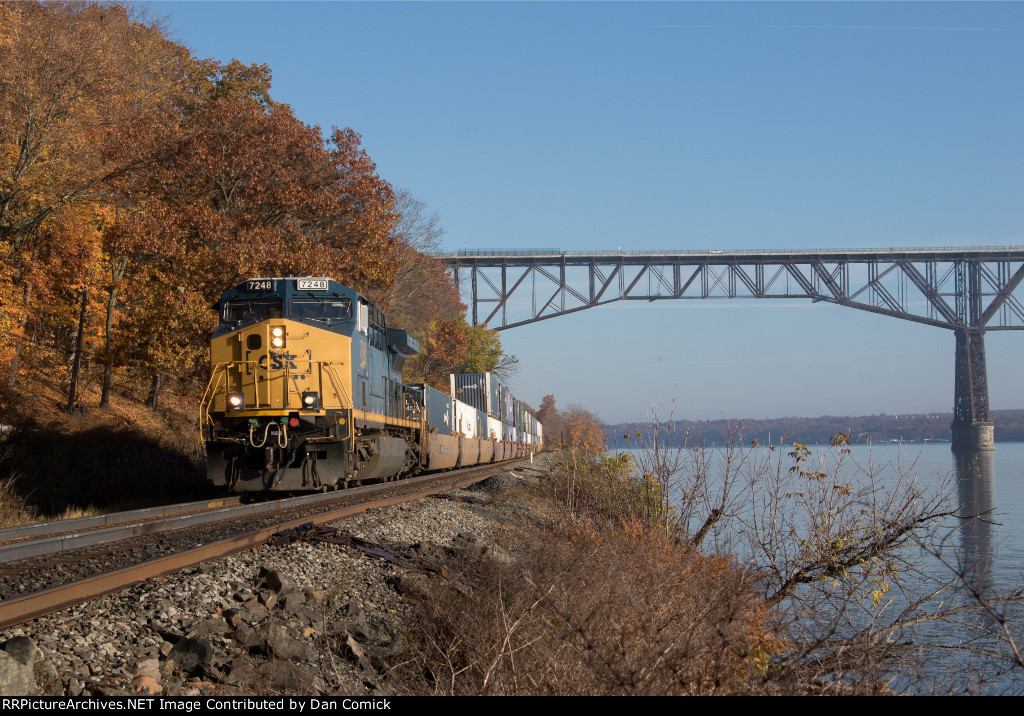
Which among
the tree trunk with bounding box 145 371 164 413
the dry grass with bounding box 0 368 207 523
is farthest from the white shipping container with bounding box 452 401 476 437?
the tree trunk with bounding box 145 371 164 413

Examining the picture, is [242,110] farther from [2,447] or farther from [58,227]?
[2,447]

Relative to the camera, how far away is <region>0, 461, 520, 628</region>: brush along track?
192 inches

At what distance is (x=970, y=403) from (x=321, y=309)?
53747mm

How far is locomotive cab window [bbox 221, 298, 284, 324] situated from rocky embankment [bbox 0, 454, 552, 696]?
6.97 m

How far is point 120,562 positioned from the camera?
692cm

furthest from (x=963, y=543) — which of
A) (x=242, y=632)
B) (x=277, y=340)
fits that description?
(x=242, y=632)

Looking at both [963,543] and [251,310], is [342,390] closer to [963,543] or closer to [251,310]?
[251,310]

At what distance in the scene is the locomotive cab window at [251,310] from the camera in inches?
524

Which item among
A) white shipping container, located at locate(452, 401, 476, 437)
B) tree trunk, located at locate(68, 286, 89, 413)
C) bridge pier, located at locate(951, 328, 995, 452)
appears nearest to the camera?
tree trunk, located at locate(68, 286, 89, 413)

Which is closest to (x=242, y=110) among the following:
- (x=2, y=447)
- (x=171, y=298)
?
(x=171, y=298)

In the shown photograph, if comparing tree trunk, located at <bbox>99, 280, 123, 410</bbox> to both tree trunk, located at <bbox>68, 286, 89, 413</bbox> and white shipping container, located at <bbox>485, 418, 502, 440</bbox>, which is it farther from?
white shipping container, located at <bbox>485, 418, 502, 440</bbox>

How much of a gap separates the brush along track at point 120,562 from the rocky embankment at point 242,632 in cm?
23
